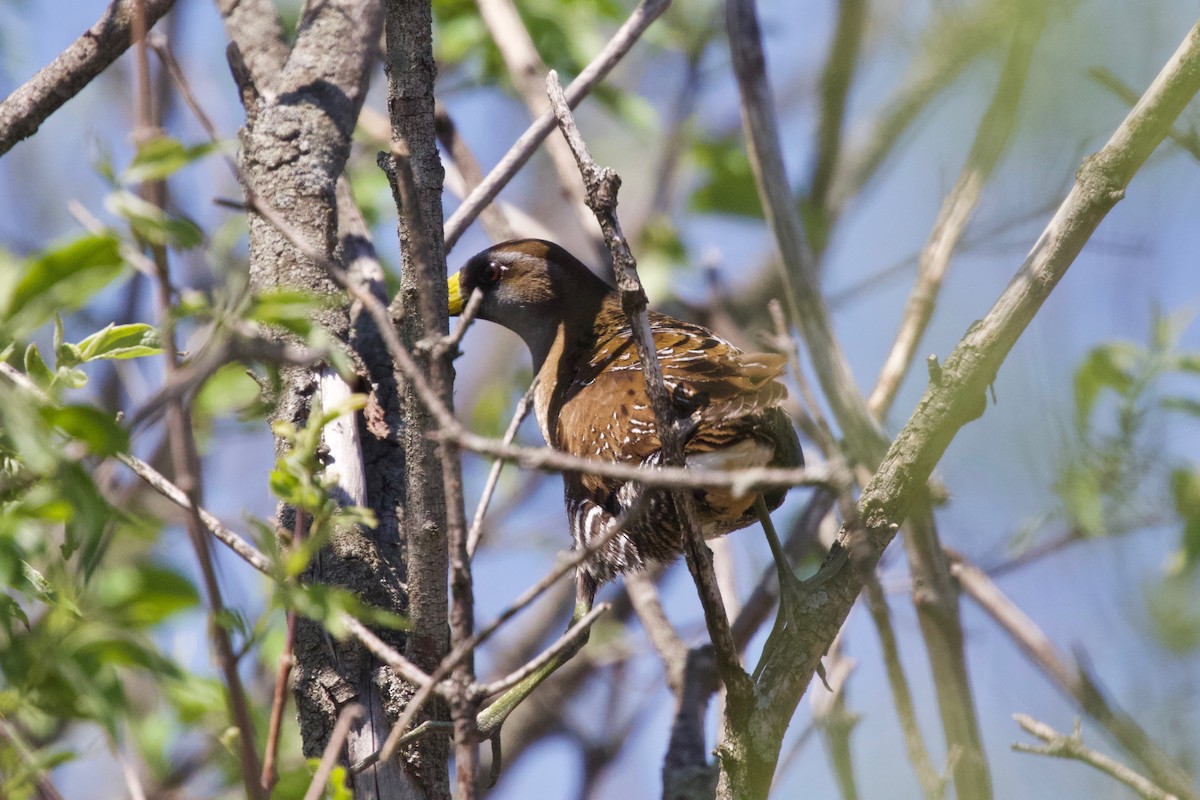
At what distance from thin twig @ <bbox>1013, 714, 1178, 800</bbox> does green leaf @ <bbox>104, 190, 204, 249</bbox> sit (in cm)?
172

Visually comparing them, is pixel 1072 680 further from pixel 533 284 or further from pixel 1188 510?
pixel 533 284

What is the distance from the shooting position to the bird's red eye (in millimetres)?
4242

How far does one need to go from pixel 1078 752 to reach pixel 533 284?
270 cm

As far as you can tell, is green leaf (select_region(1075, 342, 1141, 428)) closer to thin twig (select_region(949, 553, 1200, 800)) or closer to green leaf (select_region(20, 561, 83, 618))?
thin twig (select_region(949, 553, 1200, 800))

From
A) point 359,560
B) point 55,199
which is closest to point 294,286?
point 359,560

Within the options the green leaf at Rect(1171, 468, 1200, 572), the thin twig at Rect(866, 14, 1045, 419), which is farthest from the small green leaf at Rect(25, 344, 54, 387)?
the green leaf at Rect(1171, 468, 1200, 572)

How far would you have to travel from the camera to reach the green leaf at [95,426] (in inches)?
54.2

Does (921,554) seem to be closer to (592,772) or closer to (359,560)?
(359,560)

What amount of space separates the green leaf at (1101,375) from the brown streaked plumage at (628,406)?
2.78 ft

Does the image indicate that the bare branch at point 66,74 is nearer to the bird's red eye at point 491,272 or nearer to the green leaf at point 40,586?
the green leaf at point 40,586

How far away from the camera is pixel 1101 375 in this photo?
324 cm

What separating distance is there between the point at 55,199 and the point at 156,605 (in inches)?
266

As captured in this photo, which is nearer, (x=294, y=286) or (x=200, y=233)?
(x=200, y=233)

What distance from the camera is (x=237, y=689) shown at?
1.48 meters
